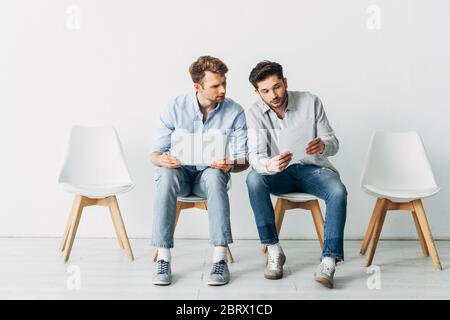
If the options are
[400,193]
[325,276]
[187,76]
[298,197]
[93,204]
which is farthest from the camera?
[187,76]

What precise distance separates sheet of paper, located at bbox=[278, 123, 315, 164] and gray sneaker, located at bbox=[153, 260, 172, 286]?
80 cm

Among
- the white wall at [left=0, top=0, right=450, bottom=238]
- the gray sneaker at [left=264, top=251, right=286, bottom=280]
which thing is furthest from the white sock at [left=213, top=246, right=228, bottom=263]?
the white wall at [left=0, top=0, right=450, bottom=238]

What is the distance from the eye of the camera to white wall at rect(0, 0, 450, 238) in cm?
323

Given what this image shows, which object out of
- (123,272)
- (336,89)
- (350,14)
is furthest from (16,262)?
(350,14)

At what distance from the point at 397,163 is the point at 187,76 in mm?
1404

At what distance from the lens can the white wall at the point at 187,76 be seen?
3.23 m

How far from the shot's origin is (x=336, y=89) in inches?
128

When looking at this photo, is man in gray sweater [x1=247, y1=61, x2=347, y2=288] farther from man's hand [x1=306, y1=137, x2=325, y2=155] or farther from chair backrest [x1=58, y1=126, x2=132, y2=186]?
chair backrest [x1=58, y1=126, x2=132, y2=186]

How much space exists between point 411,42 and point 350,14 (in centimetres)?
43

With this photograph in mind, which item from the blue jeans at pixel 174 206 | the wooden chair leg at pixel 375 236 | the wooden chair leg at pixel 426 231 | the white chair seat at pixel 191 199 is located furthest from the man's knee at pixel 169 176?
the wooden chair leg at pixel 426 231

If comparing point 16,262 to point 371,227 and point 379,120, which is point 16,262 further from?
point 379,120

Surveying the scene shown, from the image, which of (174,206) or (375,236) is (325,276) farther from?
(174,206)

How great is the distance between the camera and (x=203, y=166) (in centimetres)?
254

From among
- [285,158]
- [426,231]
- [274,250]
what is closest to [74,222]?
Answer: [274,250]
